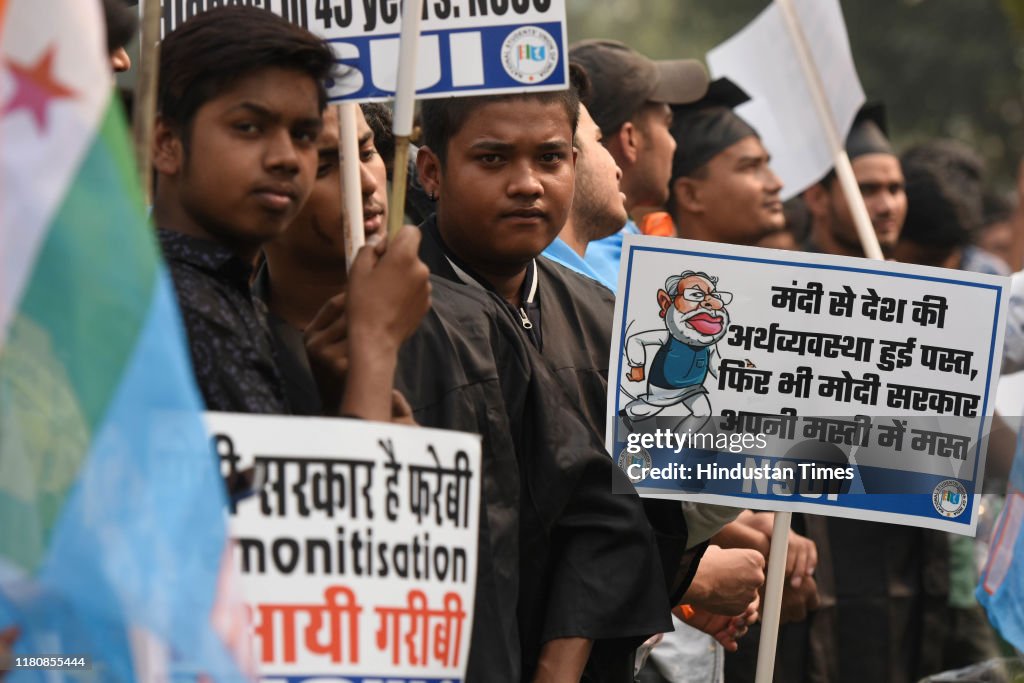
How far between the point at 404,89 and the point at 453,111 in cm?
91

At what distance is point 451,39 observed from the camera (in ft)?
11.9

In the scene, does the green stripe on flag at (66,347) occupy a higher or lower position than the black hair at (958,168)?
lower

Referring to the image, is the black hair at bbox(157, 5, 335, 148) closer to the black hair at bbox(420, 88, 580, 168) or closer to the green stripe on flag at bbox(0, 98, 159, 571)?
the green stripe on flag at bbox(0, 98, 159, 571)

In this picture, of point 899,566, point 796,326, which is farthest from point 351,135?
point 899,566

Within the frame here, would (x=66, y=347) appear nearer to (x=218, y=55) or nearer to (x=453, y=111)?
(x=218, y=55)

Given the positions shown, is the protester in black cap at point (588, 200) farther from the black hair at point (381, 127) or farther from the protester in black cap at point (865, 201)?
the protester in black cap at point (865, 201)

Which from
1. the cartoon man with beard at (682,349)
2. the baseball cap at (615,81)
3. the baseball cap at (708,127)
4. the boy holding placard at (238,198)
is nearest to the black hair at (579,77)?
the baseball cap at (615,81)

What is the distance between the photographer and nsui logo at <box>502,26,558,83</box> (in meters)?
3.61

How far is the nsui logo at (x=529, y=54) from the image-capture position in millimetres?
3611

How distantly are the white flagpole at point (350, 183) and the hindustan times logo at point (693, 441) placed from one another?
39.6 inches

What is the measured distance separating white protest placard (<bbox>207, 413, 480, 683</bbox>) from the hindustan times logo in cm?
108

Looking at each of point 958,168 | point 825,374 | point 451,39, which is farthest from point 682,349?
point 958,168

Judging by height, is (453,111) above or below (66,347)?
above

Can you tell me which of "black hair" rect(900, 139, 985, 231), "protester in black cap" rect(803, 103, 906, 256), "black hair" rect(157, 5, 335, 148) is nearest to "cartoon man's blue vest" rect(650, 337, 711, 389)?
"black hair" rect(157, 5, 335, 148)
